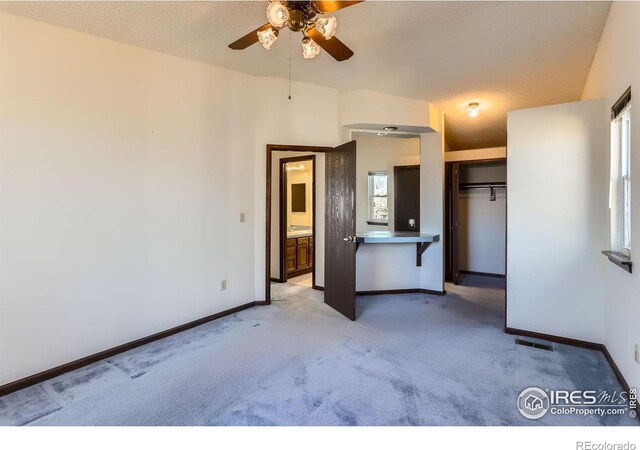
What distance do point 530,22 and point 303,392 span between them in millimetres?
3251

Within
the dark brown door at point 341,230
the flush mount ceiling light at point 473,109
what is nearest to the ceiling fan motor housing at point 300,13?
the dark brown door at point 341,230

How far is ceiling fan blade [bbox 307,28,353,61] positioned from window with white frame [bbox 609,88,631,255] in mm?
1886

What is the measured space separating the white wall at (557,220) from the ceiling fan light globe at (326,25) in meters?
2.09

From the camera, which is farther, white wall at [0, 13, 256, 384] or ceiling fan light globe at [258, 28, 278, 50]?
white wall at [0, 13, 256, 384]

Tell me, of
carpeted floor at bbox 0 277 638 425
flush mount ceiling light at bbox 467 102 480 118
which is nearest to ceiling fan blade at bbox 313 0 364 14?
carpeted floor at bbox 0 277 638 425

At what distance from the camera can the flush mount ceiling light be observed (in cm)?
435

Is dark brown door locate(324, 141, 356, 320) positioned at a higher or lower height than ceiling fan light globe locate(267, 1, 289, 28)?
lower

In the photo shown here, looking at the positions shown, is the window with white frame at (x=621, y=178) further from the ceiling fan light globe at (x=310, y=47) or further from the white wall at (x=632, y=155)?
the ceiling fan light globe at (x=310, y=47)

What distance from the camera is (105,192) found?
2660 millimetres

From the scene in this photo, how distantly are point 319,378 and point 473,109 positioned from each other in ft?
13.4

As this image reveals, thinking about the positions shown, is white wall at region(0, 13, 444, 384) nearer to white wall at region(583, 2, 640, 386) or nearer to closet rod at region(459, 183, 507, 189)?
white wall at region(583, 2, 640, 386)

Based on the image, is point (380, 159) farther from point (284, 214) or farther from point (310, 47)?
point (310, 47)

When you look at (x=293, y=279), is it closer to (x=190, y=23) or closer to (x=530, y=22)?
(x=190, y=23)
